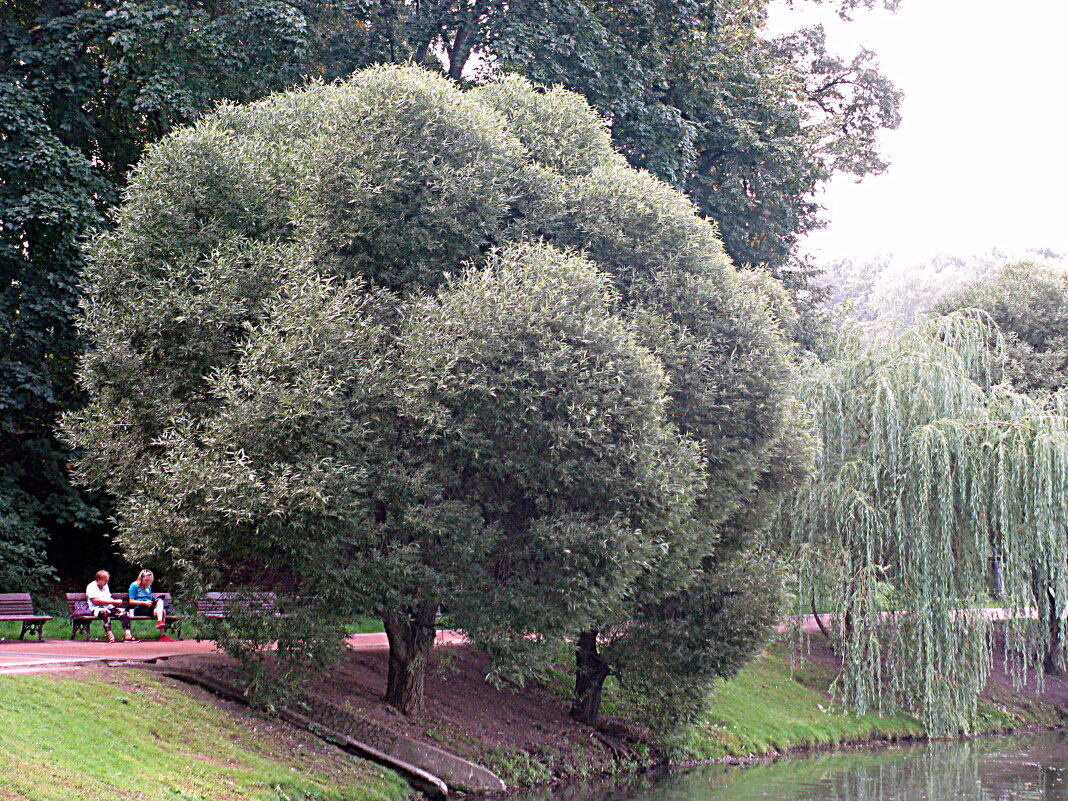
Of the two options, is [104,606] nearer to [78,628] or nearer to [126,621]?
[126,621]

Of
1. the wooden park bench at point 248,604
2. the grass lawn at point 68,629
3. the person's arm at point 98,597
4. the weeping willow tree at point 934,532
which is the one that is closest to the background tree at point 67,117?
the grass lawn at point 68,629

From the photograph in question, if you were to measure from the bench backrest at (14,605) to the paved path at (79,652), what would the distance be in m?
0.58

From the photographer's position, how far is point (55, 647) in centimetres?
1967

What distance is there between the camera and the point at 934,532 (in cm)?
2433

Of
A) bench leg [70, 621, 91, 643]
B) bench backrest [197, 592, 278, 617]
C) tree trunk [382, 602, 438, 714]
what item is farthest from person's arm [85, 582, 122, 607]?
tree trunk [382, 602, 438, 714]

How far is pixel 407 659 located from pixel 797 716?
12.0m

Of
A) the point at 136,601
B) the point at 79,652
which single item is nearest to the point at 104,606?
the point at 136,601

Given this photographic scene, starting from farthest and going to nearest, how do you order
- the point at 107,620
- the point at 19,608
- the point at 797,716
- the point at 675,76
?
1. the point at 675,76
2. the point at 797,716
3. the point at 107,620
4. the point at 19,608

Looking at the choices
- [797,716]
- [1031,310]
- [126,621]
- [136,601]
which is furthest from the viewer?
[1031,310]

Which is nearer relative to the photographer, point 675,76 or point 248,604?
point 248,604

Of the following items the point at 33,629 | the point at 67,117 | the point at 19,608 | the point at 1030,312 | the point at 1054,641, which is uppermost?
the point at 1030,312

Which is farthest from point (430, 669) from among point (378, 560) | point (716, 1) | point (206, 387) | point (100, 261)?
point (716, 1)

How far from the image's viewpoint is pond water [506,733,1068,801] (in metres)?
19.0

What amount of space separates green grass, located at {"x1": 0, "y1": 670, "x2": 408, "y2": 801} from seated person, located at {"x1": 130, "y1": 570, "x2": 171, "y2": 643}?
589 cm
